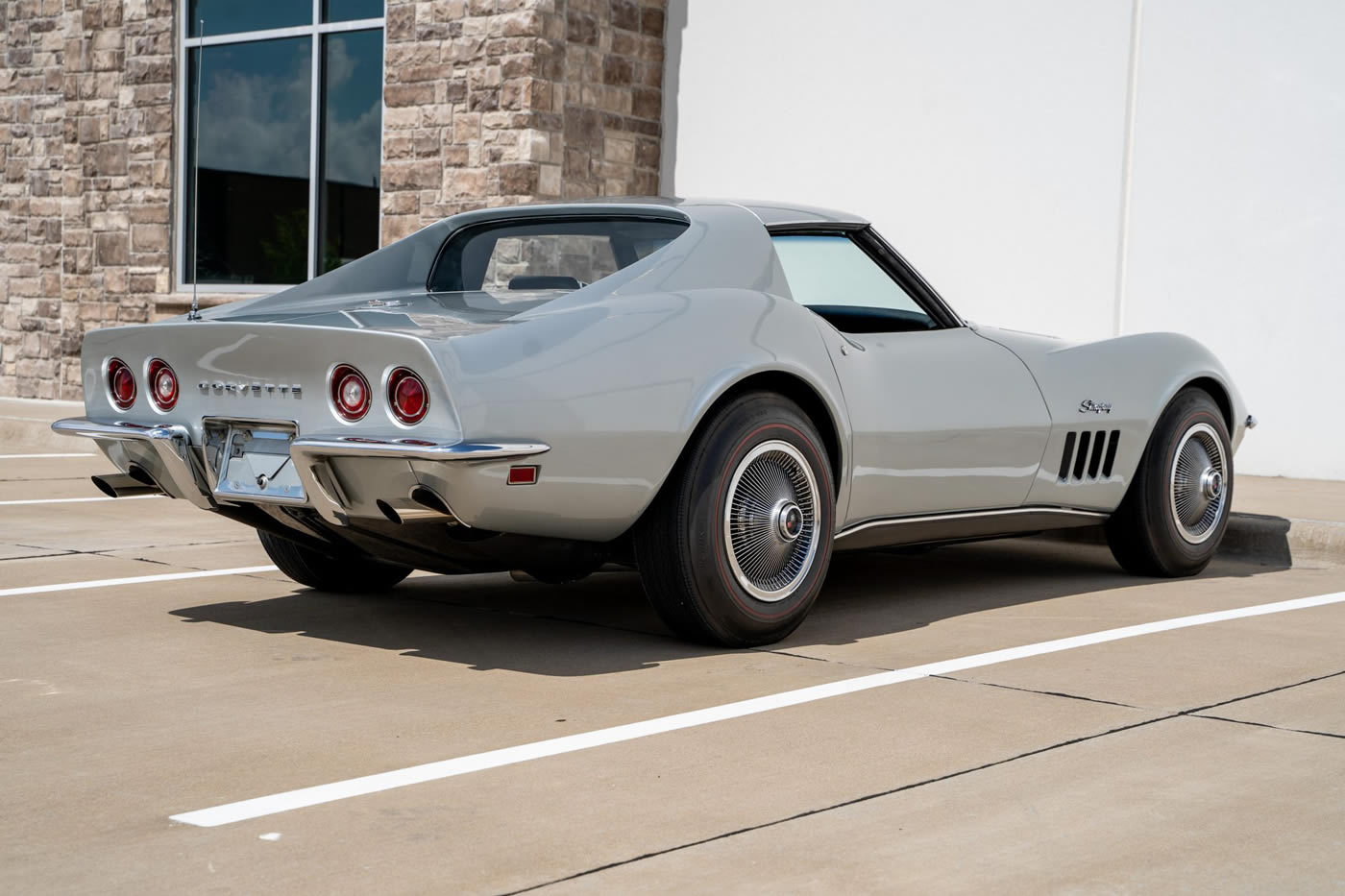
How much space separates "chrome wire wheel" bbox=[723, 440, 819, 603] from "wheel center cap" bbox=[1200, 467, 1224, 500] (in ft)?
7.16

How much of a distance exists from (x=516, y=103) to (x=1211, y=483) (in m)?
6.99

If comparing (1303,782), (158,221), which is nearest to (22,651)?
(1303,782)

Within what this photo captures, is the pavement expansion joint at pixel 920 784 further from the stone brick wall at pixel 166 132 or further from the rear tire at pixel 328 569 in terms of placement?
the stone brick wall at pixel 166 132

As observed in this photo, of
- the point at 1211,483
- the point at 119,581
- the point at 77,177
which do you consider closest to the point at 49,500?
the point at 119,581

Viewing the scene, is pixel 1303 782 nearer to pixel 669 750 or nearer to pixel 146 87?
pixel 669 750

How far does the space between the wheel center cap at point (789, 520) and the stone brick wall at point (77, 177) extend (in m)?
11.3

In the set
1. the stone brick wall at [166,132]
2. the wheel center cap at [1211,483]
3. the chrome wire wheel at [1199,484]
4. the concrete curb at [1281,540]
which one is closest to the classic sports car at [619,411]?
the chrome wire wheel at [1199,484]

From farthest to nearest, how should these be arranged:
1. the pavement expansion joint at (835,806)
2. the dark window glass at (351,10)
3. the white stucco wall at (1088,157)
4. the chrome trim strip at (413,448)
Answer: the dark window glass at (351,10) < the white stucco wall at (1088,157) < the chrome trim strip at (413,448) < the pavement expansion joint at (835,806)

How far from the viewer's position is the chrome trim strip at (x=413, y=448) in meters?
3.93

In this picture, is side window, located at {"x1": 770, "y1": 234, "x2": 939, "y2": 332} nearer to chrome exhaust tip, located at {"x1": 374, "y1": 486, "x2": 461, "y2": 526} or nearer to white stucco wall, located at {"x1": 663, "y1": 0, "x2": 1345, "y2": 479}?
chrome exhaust tip, located at {"x1": 374, "y1": 486, "x2": 461, "y2": 526}

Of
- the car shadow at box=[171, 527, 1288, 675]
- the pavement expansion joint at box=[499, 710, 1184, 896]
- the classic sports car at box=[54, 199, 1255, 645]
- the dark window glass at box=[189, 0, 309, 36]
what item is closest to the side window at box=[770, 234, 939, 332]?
the classic sports car at box=[54, 199, 1255, 645]

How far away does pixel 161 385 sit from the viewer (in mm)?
4637

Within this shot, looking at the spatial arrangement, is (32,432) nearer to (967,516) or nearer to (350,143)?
(350,143)

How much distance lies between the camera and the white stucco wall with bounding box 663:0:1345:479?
376 inches
